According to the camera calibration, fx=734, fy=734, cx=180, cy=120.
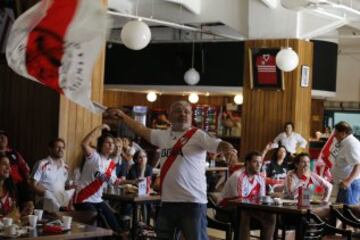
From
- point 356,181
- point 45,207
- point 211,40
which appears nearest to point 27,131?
point 45,207

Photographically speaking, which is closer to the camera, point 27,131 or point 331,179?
point 27,131

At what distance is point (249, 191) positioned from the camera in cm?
832

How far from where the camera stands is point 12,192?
267 inches

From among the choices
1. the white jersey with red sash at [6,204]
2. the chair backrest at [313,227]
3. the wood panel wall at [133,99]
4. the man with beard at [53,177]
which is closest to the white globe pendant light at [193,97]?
the wood panel wall at [133,99]

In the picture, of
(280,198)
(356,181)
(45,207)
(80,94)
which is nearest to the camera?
(80,94)

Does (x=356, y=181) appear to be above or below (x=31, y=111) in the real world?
below

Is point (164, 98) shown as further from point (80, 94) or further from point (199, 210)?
point (80, 94)

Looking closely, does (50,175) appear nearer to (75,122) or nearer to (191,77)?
(75,122)

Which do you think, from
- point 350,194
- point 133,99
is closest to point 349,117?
point 133,99

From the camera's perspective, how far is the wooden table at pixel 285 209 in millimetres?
7535

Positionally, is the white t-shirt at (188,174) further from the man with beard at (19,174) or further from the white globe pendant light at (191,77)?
the white globe pendant light at (191,77)

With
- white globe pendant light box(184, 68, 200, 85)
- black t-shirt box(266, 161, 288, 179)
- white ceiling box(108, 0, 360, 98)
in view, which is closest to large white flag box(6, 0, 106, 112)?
black t-shirt box(266, 161, 288, 179)

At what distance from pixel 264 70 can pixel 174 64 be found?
3.29 m

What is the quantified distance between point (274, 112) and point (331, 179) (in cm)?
469
